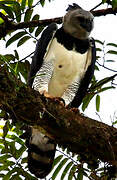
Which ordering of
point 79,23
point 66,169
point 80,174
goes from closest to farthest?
1. point 80,174
2. point 66,169
3. point 79,23

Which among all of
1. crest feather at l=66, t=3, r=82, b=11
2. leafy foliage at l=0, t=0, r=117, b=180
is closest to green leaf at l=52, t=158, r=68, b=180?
leafy foliage at l=0, t=0, r=117, b=180

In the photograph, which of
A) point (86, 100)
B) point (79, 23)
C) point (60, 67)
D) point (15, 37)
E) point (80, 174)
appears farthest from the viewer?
point (79, 23)

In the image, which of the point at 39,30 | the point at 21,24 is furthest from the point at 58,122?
the point at 39,30

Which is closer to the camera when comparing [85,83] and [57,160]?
[57,160]

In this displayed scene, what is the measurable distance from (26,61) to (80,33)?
0.64 m

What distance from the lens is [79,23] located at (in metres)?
3.77

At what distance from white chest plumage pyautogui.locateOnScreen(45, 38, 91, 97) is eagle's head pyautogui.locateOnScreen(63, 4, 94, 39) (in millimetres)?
225

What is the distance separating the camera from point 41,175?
116 inches

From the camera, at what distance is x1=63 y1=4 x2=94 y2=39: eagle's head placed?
142 inches

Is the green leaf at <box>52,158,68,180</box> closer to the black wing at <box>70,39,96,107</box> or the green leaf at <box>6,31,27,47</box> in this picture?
the black wing at <box>70,39,96,107</box>

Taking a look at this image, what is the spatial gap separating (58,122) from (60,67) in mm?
1152

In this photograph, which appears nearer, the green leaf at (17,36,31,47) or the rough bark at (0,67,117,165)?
the rough bark at (0,67,117,165)

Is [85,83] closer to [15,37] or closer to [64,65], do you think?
[64,65]

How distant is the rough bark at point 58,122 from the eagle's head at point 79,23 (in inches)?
55.3
